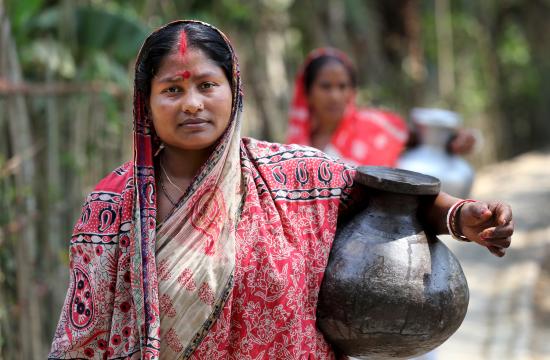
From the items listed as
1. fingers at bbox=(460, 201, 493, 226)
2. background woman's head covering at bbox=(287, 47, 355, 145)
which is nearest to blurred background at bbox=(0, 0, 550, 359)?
background woman's head covering at bbox=(287, 47, 355, 145)

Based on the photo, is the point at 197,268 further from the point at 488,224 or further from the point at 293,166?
the point at 488,224

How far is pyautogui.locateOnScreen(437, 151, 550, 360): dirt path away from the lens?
5.16 meters

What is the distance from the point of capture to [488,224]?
184 centimetres

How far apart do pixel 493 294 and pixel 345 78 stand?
132 inches

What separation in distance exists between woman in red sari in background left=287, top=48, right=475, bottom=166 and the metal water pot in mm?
54

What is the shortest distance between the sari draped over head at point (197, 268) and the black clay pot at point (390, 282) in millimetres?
70

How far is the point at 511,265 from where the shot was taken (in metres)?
7.19

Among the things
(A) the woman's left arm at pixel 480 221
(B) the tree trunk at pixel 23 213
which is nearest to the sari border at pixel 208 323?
(A) the woman's left arm at pixel 480 221

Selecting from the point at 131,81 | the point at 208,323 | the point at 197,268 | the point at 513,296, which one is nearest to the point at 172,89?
the point at 197,268

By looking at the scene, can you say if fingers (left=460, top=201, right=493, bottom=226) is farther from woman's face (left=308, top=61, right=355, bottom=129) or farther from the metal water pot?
woman's face (left=308, top=61, right=355, bottom=129)

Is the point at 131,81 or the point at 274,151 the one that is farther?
the point at 131,81

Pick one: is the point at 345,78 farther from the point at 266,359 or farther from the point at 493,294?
the point at 493,294

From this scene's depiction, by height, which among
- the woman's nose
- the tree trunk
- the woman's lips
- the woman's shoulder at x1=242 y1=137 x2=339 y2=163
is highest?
the woman's nose

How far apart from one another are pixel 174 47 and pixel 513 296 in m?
5.11
